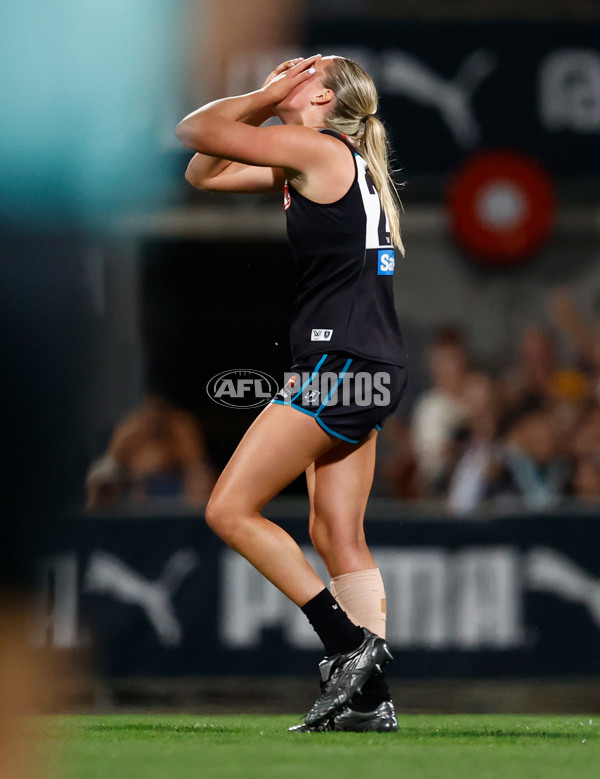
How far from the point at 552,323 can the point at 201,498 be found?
120 inches

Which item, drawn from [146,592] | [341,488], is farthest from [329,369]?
[146,592]

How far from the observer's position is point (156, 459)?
6.54 meters

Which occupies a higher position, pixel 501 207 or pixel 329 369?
pixel 501 207

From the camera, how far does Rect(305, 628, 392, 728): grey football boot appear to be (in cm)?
362

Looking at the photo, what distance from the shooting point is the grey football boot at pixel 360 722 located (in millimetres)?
3701

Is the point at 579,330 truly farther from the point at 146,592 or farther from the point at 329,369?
the point at 329,369

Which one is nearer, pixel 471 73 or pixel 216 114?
pixel 216 114

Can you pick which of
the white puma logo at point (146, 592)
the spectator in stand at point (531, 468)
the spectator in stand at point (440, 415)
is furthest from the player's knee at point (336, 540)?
the spectator in stand at point (440, 415)

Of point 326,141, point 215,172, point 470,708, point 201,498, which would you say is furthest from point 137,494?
point 326,141

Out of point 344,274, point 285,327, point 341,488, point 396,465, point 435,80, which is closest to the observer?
point 344,274

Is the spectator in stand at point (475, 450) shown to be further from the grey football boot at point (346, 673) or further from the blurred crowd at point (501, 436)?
the grey football boot at point (346, 673)

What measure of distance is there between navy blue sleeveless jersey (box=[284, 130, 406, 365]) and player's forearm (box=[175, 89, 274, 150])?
0.24 meters

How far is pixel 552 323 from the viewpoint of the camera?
27.8 ft

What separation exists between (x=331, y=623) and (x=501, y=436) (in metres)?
3.22
